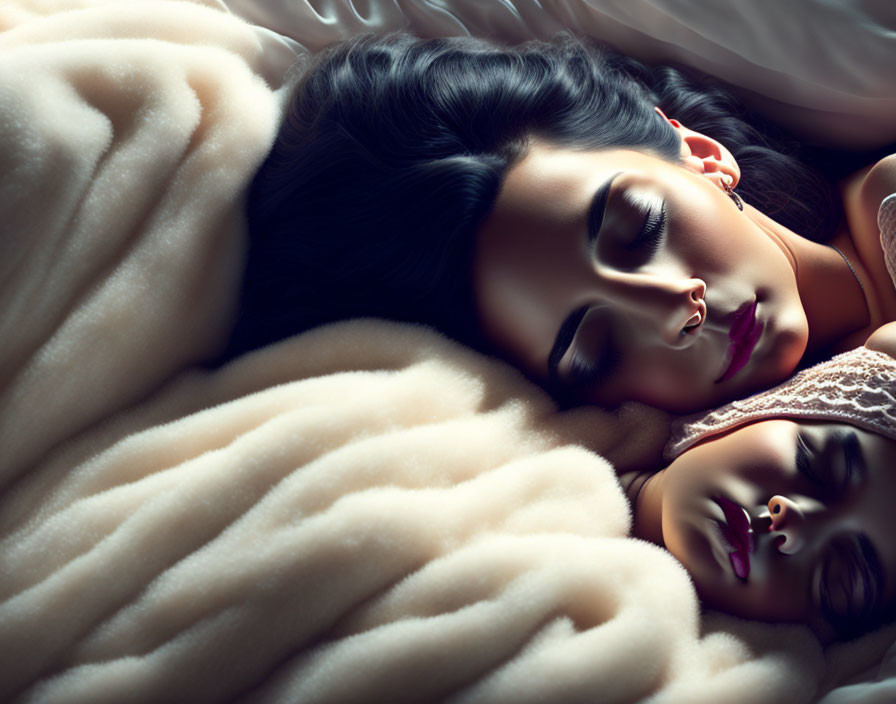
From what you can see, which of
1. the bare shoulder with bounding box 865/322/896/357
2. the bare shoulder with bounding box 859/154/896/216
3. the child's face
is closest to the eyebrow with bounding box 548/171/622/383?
the child's face

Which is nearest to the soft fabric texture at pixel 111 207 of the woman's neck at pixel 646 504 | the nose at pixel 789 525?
the woman's neck at pixel 646 504

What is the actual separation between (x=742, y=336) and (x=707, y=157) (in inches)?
13.0

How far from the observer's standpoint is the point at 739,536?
2.67ft

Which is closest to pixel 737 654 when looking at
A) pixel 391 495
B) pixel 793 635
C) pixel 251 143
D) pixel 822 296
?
pixel 793 635

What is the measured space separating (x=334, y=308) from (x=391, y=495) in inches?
12.6

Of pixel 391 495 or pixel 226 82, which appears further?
pixel 226 82

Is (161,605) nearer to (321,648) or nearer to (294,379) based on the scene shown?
(321,648)

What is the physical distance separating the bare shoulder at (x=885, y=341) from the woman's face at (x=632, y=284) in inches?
3.2

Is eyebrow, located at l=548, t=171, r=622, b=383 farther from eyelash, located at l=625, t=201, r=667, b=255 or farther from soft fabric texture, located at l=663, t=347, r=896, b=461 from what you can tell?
soft fabric texture, located at l=663, t=347, r=896, b=461

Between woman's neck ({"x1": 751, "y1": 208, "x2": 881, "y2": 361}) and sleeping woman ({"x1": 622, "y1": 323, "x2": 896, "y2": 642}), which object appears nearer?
sleeping woman ({"x1": 622, "y1": 323, "x2": 896, "y2": 642})

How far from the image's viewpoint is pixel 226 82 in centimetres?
97

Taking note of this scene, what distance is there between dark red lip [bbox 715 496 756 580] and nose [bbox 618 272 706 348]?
0.20m

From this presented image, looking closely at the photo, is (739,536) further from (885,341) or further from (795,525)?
(885,341)

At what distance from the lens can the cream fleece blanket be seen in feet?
2.31
